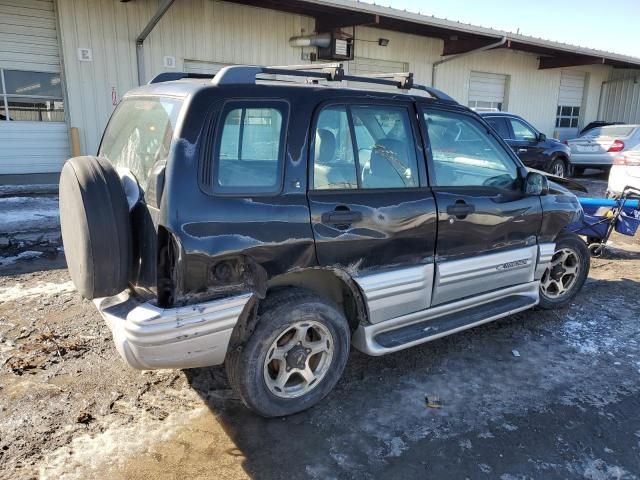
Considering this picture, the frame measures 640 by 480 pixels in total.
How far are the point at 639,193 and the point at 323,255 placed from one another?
4.97 metres

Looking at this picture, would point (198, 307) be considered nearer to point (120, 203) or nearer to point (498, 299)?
point (120, 203)

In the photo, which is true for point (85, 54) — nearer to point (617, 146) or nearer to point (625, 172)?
point (625, 172)

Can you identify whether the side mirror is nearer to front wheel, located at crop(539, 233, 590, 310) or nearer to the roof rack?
front wheel, located at crop(539, 233, 590, 310)

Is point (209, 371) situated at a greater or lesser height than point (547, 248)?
lesser

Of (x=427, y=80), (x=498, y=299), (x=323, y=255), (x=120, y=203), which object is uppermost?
(x=427, y=80)

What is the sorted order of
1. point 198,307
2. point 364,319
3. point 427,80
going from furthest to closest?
point 427,80 → point 364,319 → point 198,307

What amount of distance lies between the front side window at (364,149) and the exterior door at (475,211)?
8.6 inches

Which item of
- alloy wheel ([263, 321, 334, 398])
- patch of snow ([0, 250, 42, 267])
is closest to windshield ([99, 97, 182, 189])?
alloy wheel ([263, 321, 334, 398])

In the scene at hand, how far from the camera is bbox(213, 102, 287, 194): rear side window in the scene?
2684 millimetres

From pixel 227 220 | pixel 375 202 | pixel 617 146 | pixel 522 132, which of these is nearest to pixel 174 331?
pixel 227 220

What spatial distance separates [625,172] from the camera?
26.6 ft

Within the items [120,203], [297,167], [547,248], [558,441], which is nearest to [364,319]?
[297,167]

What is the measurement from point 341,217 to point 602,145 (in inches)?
533

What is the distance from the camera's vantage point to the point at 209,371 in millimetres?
3512
